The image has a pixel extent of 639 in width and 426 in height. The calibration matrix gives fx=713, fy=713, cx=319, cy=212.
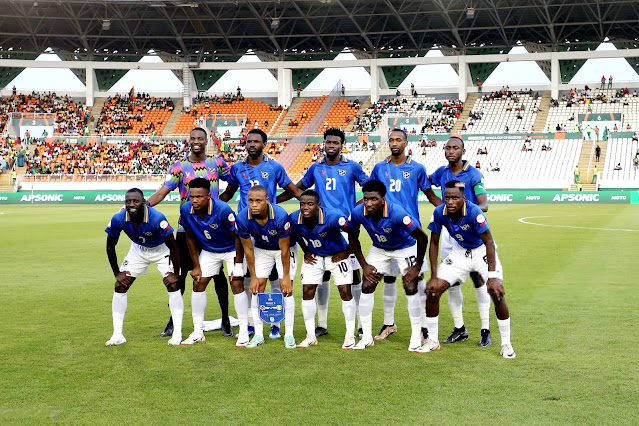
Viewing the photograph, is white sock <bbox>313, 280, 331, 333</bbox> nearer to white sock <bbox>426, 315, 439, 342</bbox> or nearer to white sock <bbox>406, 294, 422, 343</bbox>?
white sock <bbox>406, 294, 422, 343</bbox>

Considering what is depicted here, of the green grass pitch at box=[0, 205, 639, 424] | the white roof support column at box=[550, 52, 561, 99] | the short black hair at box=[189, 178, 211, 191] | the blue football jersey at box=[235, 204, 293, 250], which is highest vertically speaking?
the white roof support column at box=[550, 52, 561, 99]

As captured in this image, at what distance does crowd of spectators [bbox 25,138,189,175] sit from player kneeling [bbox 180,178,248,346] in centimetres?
4197

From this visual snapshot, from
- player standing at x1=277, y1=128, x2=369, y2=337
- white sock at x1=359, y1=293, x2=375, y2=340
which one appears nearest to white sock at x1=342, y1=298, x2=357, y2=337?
white sock at x1=359, y1=293, x2=375, y2=340

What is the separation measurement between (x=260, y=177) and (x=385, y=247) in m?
1.80

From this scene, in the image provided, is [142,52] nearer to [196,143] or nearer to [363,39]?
[363,39]

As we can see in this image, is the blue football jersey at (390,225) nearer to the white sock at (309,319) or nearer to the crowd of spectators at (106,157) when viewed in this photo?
the white sock at (309,319)

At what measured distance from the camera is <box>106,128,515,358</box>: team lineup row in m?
7.48

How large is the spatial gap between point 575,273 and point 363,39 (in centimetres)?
5046

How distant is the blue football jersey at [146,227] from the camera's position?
7.70m

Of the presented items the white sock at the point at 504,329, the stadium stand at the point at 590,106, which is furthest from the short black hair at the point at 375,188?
the stadium stand at the point at 590,106

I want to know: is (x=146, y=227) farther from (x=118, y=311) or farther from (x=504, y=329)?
(x=504, y=329)

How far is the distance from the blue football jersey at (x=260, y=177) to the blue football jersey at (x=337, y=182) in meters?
0.49

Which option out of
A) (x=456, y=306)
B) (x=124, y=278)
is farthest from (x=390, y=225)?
(x=124, y=278)

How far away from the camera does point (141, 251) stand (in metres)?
8.18
